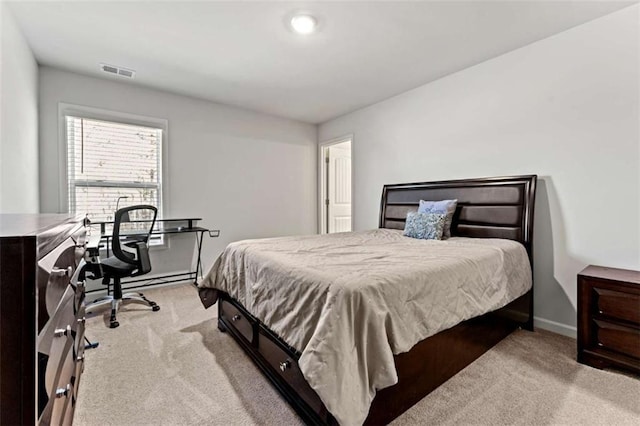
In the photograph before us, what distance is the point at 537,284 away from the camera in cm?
266

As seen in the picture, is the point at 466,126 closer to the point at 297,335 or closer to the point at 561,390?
the point at 561,390

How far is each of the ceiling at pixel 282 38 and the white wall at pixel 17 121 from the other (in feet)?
0.64

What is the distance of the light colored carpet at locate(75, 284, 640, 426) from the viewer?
151cm

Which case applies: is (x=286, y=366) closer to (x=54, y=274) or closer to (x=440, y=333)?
(x=440, y=333)

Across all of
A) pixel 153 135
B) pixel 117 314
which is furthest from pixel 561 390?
pixel 153 135

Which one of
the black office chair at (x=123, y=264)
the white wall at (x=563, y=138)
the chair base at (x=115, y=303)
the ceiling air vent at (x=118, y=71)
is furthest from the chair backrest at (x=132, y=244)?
the white wall at (x=563, y=138)

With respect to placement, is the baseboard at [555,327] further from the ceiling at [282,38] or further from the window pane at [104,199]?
the window pane at [104,199]

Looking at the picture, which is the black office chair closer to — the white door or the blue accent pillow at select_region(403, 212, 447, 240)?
the blue accent pillow at select_region(403, 212, 447, 240)

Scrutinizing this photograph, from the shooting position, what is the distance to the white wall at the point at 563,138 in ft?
7.22

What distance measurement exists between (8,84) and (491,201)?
4083 mm

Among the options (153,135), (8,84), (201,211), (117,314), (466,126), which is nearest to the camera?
(8,84)

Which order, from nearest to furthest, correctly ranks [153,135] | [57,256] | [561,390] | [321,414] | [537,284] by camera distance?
[57,256]
[321,414]
[561,390]
[537,284]
[153,135]

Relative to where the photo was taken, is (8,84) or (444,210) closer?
(8,84)

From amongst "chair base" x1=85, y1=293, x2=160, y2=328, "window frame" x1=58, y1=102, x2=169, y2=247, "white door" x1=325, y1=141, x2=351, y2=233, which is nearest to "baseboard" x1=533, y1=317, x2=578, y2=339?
"white door" x1=325, y1=141, x2=351, y2=233
